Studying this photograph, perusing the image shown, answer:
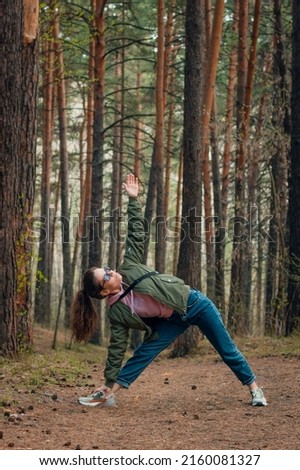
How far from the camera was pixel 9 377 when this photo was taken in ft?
29.9

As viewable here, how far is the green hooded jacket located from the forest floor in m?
0.56

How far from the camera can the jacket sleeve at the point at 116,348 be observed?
7570mm

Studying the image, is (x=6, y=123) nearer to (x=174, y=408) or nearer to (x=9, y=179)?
(x=9, y=179)

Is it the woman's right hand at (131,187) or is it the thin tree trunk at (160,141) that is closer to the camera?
the woman's right hand at (131,187)

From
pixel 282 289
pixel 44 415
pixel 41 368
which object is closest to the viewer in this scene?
pixel 44 415

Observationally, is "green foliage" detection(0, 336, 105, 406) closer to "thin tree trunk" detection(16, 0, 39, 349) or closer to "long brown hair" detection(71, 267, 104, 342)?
"thin tree trunk" detection(16, 0, 39, 349)

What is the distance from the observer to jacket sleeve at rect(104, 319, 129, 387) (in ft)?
24.8

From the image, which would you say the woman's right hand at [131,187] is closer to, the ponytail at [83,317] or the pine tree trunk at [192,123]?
the ponytail at [83,317]

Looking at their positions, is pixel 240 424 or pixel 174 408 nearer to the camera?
pixel 240 424

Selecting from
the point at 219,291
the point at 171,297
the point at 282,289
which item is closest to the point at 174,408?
the point at 171,297

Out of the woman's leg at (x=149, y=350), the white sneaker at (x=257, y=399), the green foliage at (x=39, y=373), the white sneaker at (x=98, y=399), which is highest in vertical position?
the woman's leg at (x=149, y=350)

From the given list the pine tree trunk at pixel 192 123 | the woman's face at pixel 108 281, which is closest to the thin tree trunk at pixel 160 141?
the pine tree trunk at pixel 192 123

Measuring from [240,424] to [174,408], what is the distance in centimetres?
121

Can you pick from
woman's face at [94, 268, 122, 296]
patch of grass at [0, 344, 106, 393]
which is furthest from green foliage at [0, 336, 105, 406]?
woman's face at [94, 268, 122, 296]
